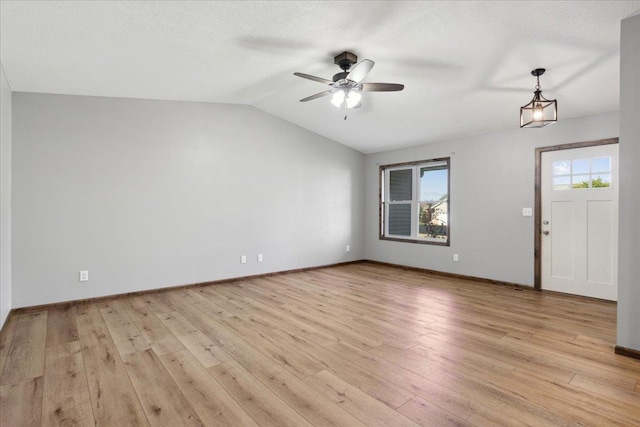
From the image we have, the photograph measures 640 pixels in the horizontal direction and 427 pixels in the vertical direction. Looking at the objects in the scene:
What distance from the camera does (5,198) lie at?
11.5 ft

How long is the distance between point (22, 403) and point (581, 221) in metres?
5.83

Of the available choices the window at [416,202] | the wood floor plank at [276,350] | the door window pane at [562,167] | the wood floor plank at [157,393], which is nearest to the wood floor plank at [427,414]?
the wood floor plank at [276,350]

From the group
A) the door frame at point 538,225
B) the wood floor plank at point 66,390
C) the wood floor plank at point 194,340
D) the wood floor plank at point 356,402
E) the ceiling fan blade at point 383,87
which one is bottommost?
the wood floor plank at point 66,390

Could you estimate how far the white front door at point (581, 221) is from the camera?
4.18 metres

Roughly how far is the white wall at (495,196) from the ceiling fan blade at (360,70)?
8.12ft

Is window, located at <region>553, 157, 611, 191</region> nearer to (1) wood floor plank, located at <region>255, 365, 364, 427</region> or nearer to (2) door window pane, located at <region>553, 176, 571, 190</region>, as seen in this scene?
(2) door window pane, located at <region>553, 176, 571, 190</region>

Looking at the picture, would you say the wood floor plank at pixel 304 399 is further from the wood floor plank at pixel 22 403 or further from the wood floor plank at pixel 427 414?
the wood floor plank at pixel 22 403

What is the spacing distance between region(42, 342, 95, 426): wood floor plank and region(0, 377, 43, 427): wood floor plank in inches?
1.4

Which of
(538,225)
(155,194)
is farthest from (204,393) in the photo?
(538,225)

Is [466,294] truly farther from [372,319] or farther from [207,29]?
[207,29]

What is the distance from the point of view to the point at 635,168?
2.59 metres

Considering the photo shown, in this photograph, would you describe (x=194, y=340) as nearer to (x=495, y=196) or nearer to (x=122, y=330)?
(x=122, y=330)

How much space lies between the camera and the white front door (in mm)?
4176

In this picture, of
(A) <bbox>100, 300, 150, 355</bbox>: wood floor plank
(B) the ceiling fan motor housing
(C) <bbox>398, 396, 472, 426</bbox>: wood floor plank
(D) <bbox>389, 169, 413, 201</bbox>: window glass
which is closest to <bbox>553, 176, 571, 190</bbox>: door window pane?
(D) <bbox>389, 169, 413, 201</bbox>: window glass
